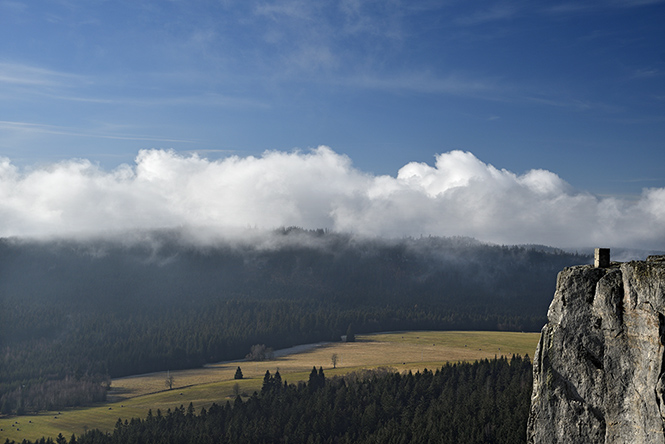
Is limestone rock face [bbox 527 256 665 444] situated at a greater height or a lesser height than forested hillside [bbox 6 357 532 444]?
greater

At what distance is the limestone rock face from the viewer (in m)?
28.9

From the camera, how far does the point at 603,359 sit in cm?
3170

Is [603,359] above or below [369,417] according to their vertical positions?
above

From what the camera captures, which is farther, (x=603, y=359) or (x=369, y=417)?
(x=369, y=417)

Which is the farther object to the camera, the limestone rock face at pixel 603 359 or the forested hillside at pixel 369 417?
the forested hillside at pixel 369 417

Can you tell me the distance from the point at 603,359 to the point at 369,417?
15206 centimetres

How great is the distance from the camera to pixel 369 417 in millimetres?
174000

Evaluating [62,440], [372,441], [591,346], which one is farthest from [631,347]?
[62,440]

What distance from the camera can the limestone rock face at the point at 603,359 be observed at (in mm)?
28859

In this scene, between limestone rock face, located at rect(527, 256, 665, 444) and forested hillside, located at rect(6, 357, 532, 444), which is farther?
forested hillside, located at rect(6, 357, 532, 444)

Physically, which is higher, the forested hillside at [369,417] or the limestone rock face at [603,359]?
the limestone rock face at [603,359]

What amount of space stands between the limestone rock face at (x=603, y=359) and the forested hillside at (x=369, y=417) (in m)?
109

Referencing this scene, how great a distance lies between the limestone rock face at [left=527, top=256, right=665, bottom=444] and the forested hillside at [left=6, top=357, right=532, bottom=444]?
109274 millimetres

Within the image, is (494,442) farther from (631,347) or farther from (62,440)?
(62,440)
